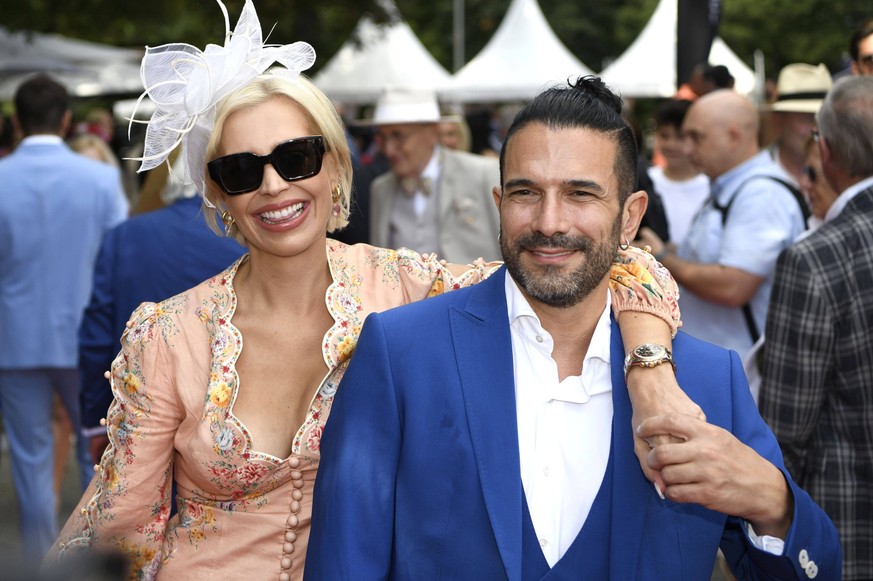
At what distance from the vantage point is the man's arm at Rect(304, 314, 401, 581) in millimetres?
2354

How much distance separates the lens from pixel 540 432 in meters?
2.43

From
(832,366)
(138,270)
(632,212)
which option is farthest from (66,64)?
(632,212)

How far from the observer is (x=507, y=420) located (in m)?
2.38

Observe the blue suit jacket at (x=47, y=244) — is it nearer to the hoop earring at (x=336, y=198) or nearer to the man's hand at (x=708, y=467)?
the hoop earring at (x=336, y=198)

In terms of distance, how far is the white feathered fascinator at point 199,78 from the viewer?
295cm

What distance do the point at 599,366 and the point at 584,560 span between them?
0.44m

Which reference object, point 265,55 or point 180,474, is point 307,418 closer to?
point 180,474

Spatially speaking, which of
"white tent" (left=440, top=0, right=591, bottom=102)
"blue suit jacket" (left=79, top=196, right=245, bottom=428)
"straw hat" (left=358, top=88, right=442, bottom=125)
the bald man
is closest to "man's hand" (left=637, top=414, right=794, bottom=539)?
"blue suit jacket" (left=79, top=196, right=245, bottom=428)

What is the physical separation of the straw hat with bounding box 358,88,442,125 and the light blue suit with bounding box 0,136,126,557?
1.79m

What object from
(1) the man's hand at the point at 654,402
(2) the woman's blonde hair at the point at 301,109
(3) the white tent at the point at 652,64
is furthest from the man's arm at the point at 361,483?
(3) the white tent at the point at 652,64

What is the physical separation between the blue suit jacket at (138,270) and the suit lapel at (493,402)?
6.84 feet

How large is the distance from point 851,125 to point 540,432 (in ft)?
6.67

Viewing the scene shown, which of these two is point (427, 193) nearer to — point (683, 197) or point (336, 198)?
point (683, 197)

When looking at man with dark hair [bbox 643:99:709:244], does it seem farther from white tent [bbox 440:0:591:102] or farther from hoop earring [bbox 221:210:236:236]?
white tent [bbox 440:0:591:102]
